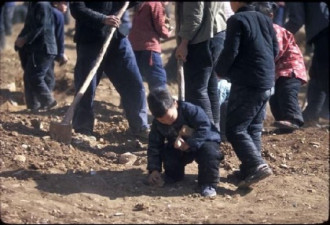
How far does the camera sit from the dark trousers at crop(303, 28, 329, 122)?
767 centimetres

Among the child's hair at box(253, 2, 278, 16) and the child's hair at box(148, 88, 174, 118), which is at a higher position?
the child's hair at box(253, 2, 278, 16)

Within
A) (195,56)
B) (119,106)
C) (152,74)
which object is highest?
(195,56)

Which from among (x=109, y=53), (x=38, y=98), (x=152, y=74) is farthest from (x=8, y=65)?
(x=109, y=53)

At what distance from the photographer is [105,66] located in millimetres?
7258

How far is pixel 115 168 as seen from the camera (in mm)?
6320

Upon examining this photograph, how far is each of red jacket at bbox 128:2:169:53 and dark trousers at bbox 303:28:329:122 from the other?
1817 mm

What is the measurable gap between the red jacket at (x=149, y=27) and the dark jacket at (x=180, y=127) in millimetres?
2819

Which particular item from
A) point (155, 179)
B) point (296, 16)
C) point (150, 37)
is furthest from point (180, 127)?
point (296, 16)

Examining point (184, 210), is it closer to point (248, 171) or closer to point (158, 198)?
point (158, 198)

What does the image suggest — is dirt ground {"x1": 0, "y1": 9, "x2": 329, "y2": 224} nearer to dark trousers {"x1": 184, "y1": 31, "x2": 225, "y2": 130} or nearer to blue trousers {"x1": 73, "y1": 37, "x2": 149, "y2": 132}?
blue trousers {"x1": 73, "y1": 37, "x2": 149, "y2": 132}

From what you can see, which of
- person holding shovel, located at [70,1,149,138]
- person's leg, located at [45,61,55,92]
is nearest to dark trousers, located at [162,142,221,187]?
person holding shovel, located at [70,1,149,138]

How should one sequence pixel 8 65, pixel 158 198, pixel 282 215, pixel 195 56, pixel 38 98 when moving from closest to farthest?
pixel 282 215 → pixel 158 198 → pixel 195 56 → pixel 38 98 → pixel 8 65

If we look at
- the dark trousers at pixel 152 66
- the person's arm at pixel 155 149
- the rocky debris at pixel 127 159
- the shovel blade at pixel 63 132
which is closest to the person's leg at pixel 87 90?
the shovel blade at pixel 63 132

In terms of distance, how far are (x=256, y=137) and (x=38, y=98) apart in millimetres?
3887
